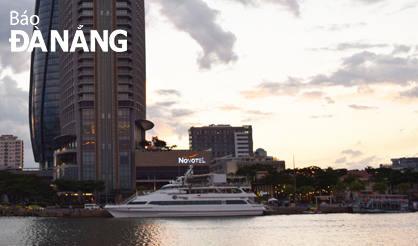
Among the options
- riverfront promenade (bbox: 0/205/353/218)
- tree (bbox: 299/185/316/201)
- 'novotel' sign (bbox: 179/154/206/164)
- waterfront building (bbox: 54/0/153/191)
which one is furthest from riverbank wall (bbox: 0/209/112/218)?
'novotel' sign (bbox: 179/154/206/164)

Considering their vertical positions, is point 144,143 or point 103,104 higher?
point 103,104

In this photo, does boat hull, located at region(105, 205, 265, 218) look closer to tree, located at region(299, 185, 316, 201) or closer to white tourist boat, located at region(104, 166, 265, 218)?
white tourist boat, located at region(104, 166, 265, 218)

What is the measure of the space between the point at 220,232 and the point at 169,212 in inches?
1241

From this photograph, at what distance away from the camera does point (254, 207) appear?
115 meters

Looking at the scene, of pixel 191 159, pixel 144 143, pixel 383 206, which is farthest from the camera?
pixel 144 143

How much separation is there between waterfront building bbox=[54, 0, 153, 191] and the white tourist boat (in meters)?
70.3

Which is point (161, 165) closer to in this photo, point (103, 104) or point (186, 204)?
point (103, 104)

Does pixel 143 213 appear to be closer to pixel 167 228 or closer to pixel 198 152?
pixel 167 228

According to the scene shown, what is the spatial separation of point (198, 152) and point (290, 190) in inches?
1769

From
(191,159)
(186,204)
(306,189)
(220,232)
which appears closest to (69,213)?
(186,204)

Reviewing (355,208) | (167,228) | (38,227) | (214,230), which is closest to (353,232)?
(214,230)

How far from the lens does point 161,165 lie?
617 ft

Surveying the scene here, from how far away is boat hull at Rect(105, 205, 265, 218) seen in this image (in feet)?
368

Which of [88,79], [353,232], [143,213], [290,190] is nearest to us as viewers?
[353,232]
